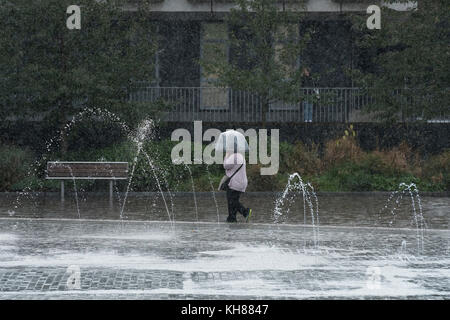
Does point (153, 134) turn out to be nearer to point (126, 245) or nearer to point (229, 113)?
point (229, 113)

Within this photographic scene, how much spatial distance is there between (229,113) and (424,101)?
863 cm

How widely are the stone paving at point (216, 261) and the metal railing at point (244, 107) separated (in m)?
16.3

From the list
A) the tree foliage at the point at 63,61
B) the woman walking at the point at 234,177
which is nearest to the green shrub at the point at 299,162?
the tree foliage at the point at 63,61

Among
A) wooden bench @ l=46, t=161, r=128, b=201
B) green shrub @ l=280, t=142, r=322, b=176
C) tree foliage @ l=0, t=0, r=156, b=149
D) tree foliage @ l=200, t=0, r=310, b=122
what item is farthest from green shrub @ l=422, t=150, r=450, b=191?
wooden bench @ l=46, t=161, r=128, b=201

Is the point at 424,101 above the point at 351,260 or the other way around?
above

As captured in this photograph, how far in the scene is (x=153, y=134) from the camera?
28.5 m

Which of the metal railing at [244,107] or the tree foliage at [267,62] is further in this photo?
the metal railing at [244,107]

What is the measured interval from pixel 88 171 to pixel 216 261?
11303 mm

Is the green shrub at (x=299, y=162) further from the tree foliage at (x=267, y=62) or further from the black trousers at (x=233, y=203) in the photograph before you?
the black trousers at (x=233, y=203)

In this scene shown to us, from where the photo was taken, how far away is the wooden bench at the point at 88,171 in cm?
2209

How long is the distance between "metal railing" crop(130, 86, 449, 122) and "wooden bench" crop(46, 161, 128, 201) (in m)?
9.22

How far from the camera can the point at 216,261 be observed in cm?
1155

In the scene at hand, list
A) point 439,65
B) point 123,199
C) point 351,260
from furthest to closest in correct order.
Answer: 1. point 439,65
2. point 123,199
3. point 351,260

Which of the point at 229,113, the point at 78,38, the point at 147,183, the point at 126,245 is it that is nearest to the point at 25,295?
the point at 126,245
